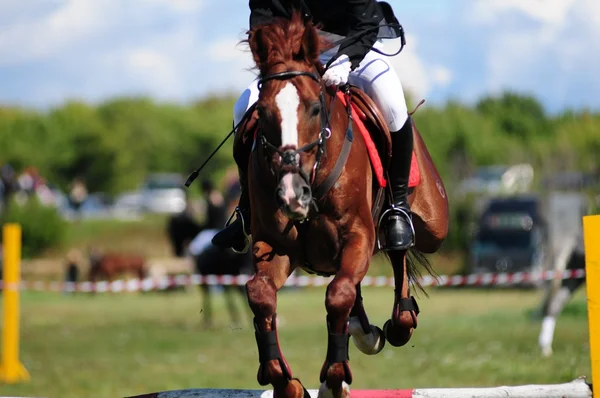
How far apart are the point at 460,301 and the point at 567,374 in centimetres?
1239

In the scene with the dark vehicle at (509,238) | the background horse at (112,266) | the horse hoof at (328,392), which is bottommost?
the background horse at (112,266)

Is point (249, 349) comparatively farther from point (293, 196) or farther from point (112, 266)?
point (112, 266)

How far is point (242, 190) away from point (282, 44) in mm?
1223

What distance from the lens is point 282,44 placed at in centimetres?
550

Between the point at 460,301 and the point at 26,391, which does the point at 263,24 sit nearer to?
the point at 26,391

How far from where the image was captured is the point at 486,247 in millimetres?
26422

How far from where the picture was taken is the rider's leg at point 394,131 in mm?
6426

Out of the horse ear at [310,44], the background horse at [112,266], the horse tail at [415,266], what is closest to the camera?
the horse ear at [310,44]

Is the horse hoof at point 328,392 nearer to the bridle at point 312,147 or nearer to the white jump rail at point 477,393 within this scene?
the white jump rail at point 477,393

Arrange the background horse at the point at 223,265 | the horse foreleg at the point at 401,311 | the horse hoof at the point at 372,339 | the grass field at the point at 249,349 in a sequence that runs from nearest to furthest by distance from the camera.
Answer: the horse foreleg at the point at 401,311 → the horse hoof at the point at 372,339 → the grass field at the point at 249,349 → the background horse at the point at 223,265

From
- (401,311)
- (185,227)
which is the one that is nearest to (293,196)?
(401,311)

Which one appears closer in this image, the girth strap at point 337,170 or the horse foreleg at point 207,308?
the girth strap at point 337,170

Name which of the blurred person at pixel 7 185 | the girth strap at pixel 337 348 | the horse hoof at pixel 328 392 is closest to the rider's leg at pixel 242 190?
the girth strap at pixel 337 348

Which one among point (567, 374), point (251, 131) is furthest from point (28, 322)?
point (251, 131)
